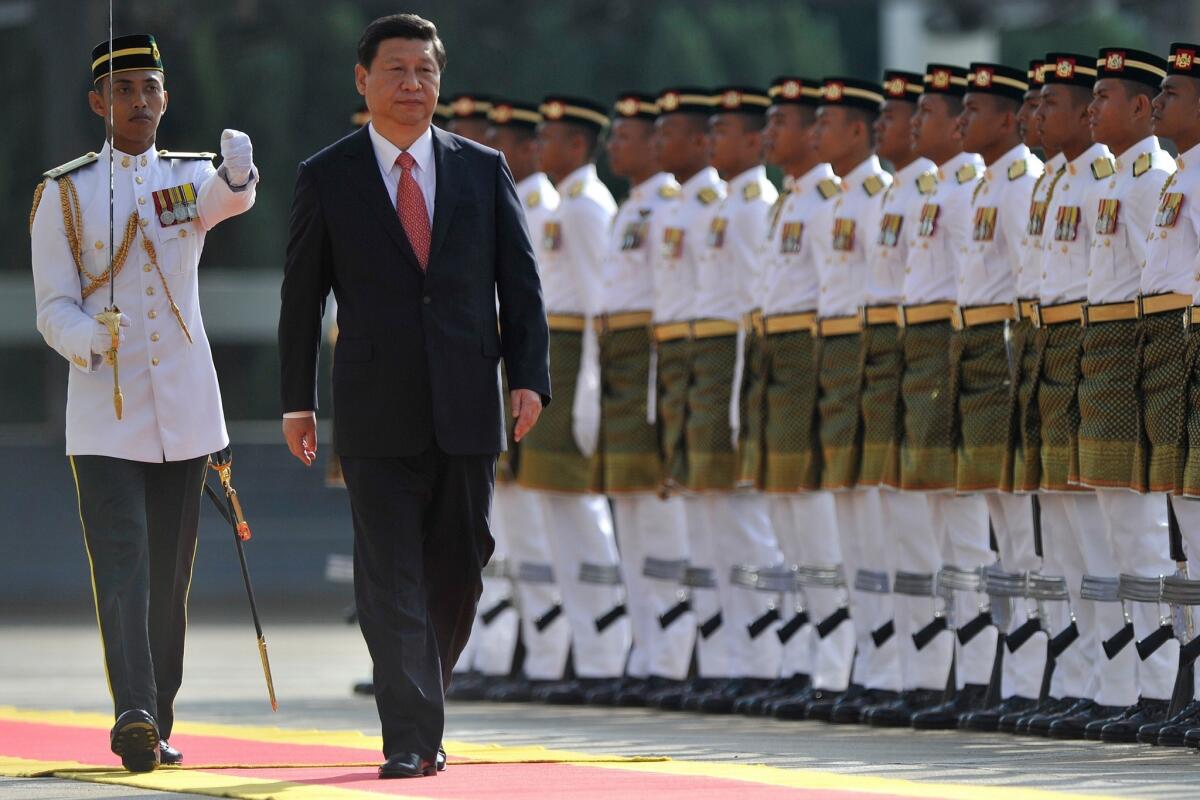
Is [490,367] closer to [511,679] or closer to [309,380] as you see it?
[309,380]

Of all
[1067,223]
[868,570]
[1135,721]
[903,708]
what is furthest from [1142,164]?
[903,708]

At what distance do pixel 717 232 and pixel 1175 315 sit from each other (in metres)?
2.78

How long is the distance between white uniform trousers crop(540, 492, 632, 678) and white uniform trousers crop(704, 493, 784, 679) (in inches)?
26.8

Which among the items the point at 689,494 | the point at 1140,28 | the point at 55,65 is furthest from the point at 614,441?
the point at 1140,28

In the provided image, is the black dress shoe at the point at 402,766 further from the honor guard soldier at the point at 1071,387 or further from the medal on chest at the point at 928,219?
the medal on chest at the point at 928,219

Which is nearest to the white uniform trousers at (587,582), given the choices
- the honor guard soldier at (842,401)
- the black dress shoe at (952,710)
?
the honor guard soldier at (842,401)

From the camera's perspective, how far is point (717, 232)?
11.3 metres

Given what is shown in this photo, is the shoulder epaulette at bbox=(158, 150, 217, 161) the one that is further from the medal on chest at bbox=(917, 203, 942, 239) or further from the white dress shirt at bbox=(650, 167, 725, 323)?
the white dress shirt at bbox=(650, 167, 725, 323)

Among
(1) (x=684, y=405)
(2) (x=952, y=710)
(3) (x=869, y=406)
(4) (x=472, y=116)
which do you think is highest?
(4) (x=472, y=116)

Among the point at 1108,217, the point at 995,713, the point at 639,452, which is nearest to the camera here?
the point at 1108,217

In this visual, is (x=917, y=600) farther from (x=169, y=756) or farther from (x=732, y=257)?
(x=169, y=756)

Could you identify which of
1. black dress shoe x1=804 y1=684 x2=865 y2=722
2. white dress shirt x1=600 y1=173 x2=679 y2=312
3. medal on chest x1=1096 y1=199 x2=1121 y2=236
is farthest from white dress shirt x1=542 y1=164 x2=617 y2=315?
medal on chest x1=1096 y1=199 x2=1121 y2=236

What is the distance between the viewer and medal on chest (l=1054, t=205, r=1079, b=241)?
935 cm

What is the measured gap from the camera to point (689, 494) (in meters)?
11.4
